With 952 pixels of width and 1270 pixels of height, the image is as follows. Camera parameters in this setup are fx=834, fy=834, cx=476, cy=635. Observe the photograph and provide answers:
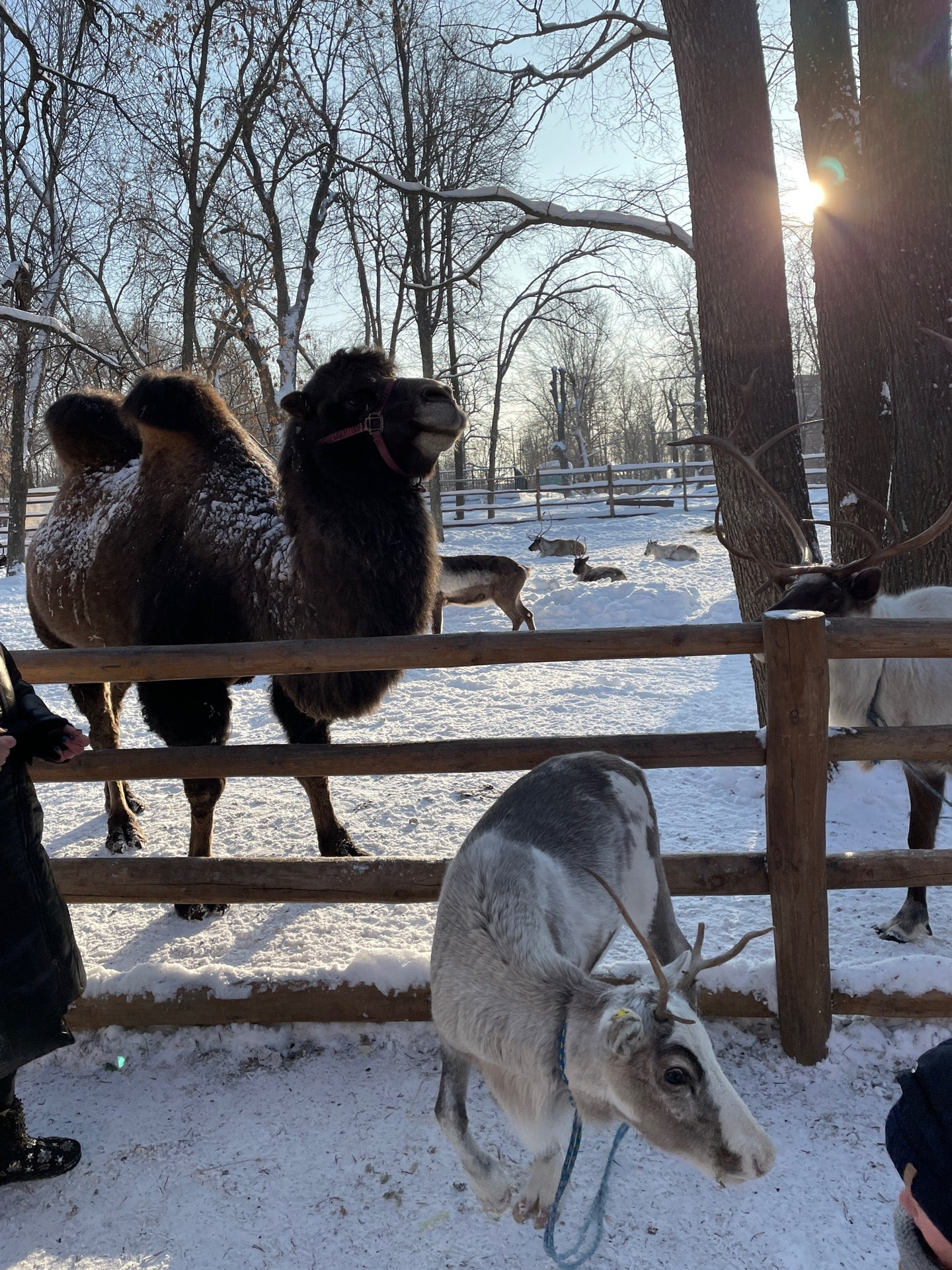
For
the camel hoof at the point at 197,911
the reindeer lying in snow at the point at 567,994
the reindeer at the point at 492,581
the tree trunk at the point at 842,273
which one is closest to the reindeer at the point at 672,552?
the reindeer at the point at 492,581

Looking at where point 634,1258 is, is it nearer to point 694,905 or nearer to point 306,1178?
point 306,1178

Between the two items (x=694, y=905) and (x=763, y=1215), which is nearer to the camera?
(x=763, y=1215)

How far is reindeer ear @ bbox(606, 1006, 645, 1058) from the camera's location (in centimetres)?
171

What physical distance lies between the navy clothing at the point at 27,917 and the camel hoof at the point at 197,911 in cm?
168

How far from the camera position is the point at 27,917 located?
2.26 metres

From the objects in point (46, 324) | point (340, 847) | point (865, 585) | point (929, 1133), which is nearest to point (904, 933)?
point (865, 585)

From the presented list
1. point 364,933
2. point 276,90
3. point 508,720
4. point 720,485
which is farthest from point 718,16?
point 276,90

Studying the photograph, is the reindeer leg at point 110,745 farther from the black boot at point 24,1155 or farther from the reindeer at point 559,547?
the reindeer at point 559,547

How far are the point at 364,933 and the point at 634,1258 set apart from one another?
1.85 m

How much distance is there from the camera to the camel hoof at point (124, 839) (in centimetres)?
484

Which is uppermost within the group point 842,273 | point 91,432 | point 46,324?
point 46,324

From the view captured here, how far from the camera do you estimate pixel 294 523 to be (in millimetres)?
4145

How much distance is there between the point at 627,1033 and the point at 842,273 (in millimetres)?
5133

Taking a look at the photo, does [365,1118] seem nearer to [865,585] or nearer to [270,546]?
[270,546]
